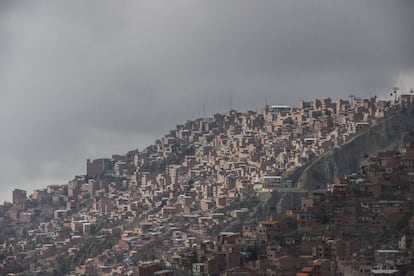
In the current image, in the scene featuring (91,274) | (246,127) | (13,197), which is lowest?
(91,274)

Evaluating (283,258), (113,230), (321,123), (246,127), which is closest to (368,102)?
(321,123)

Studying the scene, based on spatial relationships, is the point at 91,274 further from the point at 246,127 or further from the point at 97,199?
the point at 246,127

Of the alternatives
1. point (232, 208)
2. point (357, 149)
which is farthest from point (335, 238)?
point (357, 149)

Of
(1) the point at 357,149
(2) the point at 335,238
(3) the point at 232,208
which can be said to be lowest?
(2) the point at 335,238

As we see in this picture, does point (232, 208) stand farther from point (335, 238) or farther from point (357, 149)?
point (335, 238)

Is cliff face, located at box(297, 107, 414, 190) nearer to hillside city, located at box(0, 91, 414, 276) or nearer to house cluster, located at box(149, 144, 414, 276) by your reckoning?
hillside city, located at box(0, 91, 414, 276)
